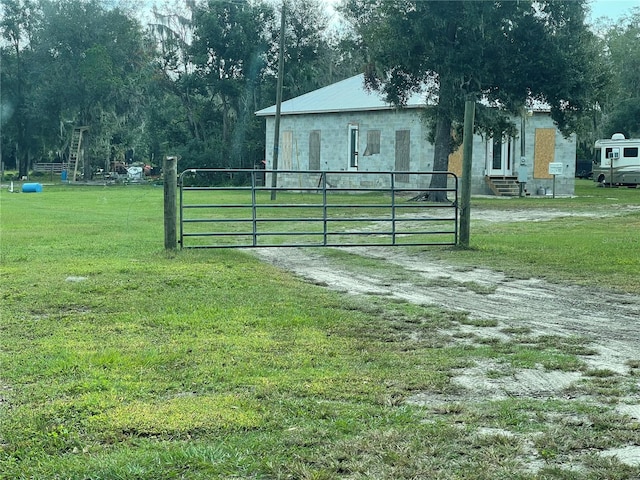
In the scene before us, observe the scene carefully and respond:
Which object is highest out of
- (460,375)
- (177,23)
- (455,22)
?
(177,23)

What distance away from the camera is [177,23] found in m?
51.6

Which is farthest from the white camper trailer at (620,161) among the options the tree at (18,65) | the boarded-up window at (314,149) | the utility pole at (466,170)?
the tree at (18,65)

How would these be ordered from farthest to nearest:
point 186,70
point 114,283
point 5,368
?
point 186,70 → point 114,283 → point 5,368

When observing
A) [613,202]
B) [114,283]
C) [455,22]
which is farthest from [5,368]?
[613,202]

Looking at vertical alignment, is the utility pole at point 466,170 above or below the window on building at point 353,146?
below

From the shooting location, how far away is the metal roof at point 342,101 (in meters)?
33.6

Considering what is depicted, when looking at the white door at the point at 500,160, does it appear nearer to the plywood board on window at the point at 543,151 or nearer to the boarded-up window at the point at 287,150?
the plywood board on window at the point at 543,151

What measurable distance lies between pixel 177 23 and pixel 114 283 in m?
45.3

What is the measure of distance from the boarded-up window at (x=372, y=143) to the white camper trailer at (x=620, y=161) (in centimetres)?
1420

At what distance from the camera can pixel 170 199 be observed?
39.0 feet

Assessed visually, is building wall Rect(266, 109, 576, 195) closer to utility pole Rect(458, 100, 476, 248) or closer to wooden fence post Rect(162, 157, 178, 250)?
utility pole Rect(458, 100, 476, 248)

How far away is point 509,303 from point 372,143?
26673 mm

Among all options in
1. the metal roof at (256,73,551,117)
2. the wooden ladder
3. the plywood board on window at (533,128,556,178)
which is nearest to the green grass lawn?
the metal roof at (256,73,551,117)

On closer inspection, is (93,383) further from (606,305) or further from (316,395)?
(606,305)
